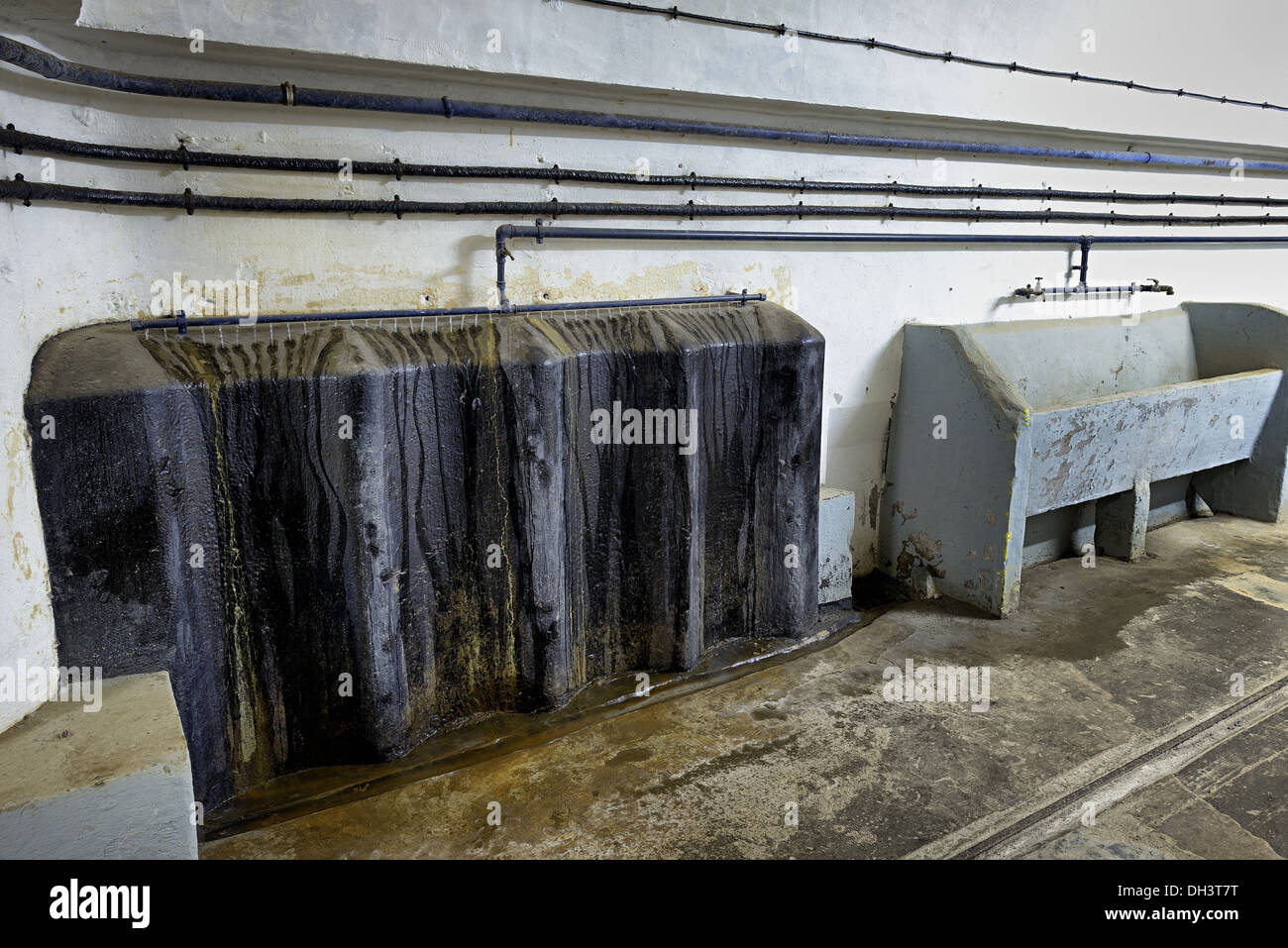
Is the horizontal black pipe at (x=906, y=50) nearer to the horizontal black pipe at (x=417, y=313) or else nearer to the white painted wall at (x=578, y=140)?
the white painted wall at (x=578, y=140)

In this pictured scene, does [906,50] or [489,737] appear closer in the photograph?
[489,737]

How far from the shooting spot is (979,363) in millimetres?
4160

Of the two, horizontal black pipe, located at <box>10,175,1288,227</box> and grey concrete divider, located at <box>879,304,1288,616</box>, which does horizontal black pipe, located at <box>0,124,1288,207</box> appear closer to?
horizontal black pipe, located at <box>10,175,1288,227</box>

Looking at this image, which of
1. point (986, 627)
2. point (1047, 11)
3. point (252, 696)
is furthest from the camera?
point (1047, 11)

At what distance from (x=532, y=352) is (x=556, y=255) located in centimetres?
66

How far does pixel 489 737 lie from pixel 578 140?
7.49ft

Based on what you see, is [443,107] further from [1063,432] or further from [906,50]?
[1063,432]

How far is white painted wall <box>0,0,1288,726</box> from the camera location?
248cm

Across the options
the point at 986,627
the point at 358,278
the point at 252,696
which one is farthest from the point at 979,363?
the point at 252,696

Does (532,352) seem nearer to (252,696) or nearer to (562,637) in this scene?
(562,637)

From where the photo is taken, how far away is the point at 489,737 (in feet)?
10.3

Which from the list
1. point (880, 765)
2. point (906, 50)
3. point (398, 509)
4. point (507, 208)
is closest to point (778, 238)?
point (906, 50)

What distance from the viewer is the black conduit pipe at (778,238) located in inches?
132

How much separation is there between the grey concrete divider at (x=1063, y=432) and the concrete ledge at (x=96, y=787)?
135 inches
